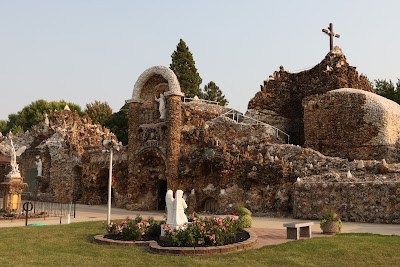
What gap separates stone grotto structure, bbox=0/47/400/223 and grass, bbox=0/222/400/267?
26.7 feet

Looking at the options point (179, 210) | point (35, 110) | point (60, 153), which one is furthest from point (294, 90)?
point (35, 110)

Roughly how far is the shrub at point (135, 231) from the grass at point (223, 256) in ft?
2.87

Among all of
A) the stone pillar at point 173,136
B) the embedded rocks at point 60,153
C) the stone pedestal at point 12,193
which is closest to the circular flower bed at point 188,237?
the stone pedestal at point 12,193

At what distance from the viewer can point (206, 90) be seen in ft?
212

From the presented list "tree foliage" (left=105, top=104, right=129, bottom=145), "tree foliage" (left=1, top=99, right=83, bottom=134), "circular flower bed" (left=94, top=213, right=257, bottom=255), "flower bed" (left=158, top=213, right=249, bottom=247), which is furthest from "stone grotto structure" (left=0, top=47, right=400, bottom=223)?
"tree foliage" (left=1, top=99, right=83, bottom=134)

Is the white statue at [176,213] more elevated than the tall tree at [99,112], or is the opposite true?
the tall tree at [99,112]

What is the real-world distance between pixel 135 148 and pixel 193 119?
199 inches

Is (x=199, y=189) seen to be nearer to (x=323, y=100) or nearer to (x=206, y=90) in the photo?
(x=323, y=100)

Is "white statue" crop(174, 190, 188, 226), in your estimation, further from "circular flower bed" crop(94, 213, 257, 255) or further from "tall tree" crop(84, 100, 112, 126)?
"tall tree" crop(84, 100, 112, 126)

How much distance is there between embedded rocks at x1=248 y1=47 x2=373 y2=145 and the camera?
34.4 meters

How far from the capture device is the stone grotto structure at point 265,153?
70.9 feet

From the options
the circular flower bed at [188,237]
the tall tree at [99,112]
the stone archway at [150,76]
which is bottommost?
the circular flower bed at [188,237]

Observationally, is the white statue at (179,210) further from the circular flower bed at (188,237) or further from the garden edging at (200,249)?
the garden edging at (200,249)

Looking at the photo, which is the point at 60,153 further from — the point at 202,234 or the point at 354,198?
the point at 202,234
